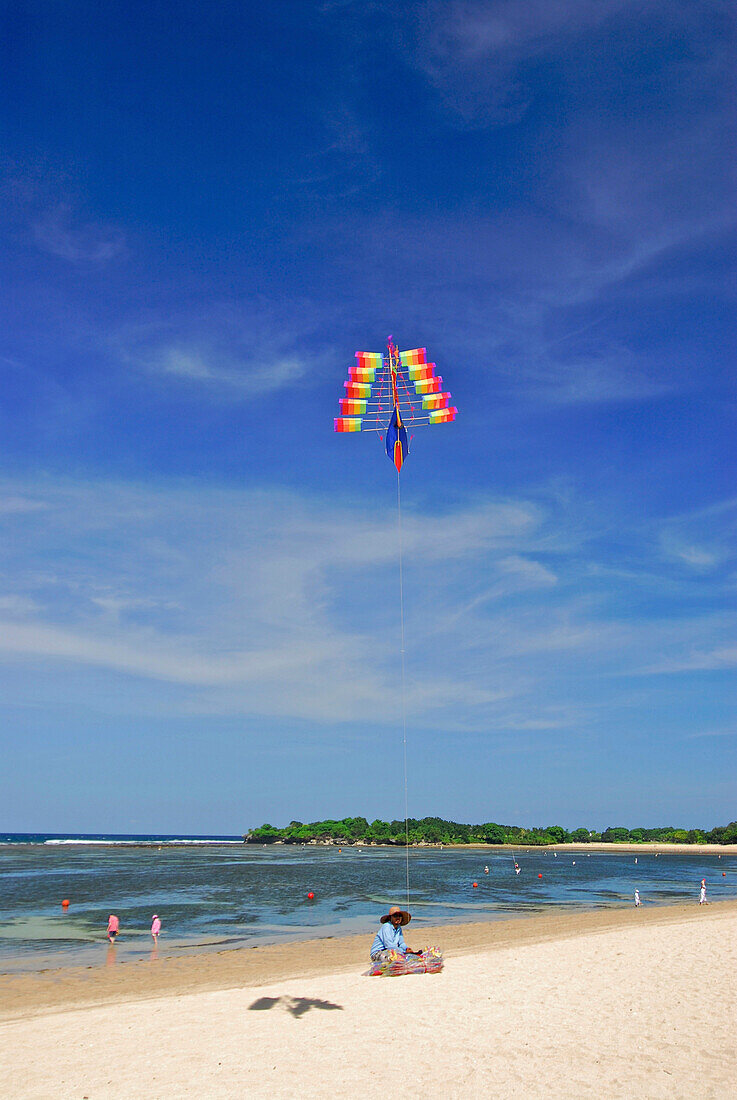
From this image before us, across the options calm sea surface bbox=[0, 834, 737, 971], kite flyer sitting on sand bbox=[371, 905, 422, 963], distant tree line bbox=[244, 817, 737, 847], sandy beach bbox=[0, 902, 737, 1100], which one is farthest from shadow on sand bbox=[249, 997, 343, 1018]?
distant tree line bbox=[244, 817, 737, 847]

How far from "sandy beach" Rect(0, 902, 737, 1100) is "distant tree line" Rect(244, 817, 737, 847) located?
114625 mm

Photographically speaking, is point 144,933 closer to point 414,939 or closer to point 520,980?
point 414,939

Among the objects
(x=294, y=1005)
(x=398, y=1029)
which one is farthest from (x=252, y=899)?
(x=398, y=1029)

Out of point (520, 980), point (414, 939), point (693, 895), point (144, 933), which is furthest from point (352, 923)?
point (693, 895)

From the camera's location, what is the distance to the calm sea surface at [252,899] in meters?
24.8

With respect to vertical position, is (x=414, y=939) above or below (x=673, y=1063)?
below

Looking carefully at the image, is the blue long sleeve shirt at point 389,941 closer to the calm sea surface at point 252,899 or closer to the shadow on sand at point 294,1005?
the shadow on sand at point 294,1005

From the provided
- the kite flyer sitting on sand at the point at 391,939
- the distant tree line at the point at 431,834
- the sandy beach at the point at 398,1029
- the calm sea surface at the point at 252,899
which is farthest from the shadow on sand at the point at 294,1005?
the distant tree line at the point at 431,834

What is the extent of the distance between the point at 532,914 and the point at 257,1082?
87.3 ft

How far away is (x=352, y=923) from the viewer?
94.7ft

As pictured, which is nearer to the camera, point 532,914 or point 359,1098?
point 359,1098

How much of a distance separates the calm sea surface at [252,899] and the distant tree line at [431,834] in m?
66.1

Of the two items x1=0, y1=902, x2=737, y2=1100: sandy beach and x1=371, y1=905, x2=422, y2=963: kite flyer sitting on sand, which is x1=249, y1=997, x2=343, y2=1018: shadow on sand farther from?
x1=371, y1=905, x2=422, y2=963: kite flyer sitting on sand

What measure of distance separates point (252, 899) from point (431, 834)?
100323 millimetres
